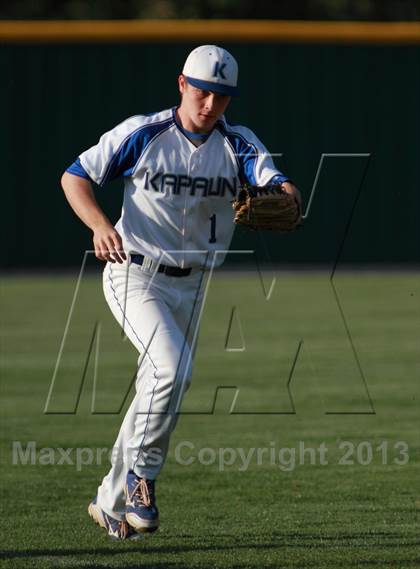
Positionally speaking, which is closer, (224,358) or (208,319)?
(224,358)

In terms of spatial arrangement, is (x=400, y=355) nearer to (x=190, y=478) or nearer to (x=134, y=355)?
(x=134, y=355)

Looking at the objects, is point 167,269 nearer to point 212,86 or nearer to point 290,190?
point 290,190

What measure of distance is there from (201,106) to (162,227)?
558mm

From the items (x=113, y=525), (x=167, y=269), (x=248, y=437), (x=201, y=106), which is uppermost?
(x=201, y=106)

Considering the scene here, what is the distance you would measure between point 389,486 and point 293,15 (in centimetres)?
2217

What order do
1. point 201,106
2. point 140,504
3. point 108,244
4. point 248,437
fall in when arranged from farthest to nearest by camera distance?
1. point 248,437
2. point 201,106
3. point 140,504
4. point 108,244

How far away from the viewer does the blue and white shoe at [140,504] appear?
5180 millimetres

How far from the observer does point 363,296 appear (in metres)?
15.9

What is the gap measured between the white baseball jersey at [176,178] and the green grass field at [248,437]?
1264 mm

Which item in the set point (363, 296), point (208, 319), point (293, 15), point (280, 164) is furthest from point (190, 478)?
point (293, 15)

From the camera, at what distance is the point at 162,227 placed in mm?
5559

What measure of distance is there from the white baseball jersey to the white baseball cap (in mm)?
321

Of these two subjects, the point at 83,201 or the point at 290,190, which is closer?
the point at 83,201

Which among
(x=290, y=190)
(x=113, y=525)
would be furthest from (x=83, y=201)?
(x=113, y=525)
